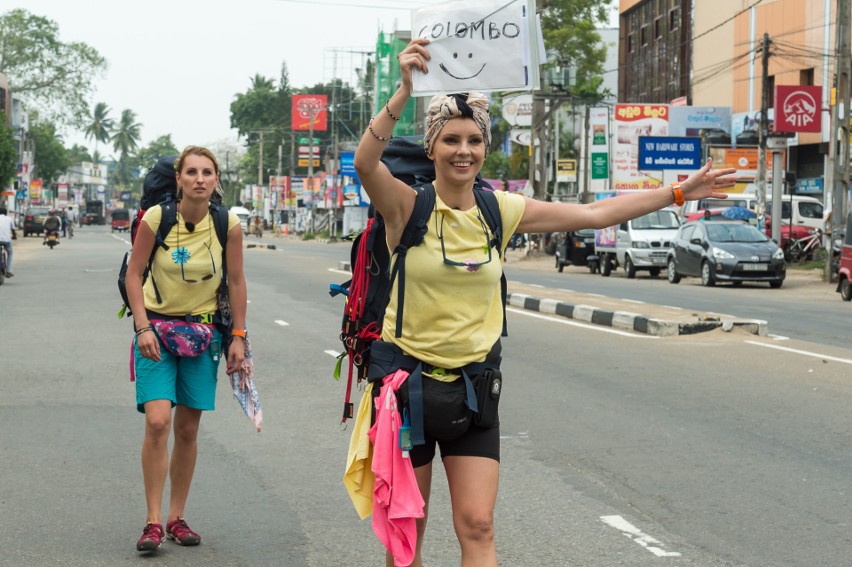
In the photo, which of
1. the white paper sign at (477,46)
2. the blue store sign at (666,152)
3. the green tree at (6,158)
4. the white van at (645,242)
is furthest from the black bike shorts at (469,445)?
the green tree at (6,158)

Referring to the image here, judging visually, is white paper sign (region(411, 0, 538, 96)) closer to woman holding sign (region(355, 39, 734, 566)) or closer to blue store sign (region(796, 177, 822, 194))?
woman holding sign (region(355, 39, 734, 566))

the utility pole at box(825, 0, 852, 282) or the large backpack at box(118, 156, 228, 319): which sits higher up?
the utility pole at box(825, 0, 852, 282)

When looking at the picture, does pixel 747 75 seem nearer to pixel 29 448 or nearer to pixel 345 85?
pixel 29 448

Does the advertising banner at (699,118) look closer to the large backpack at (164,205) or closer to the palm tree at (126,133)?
the large backpack at (164,205)

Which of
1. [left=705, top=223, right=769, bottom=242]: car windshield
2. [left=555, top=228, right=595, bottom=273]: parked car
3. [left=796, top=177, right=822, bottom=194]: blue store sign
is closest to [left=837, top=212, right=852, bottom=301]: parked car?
[left=705, top=223, right=769, bottom=242]: car windshield

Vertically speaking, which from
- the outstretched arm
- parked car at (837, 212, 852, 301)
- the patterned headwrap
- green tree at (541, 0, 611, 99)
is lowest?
parked car at (837, 212, 852, 301)

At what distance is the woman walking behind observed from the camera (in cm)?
562

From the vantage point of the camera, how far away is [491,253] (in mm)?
4168

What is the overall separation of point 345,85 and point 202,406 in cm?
12613

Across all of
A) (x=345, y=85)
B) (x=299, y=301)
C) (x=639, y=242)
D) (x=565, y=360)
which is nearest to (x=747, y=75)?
(x=639, y=242)

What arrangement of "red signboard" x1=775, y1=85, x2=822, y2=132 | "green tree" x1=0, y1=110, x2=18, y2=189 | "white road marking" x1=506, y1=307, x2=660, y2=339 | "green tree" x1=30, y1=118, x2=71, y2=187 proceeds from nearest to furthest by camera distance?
"white road marking" x1=506, y1=307, x2=660, y2=339
"red signboard" x1=775, y1=85, x2=822, y2=132
"green tree" x1=0, y1=110, x2=18, y2=189
"green tree" x1=30, y1=118, x2=71, y2=187

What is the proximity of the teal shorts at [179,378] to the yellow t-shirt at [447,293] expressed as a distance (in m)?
1.82

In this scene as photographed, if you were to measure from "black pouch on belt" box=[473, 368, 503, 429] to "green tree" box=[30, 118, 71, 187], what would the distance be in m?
126

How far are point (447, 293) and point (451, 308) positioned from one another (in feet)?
0.16
